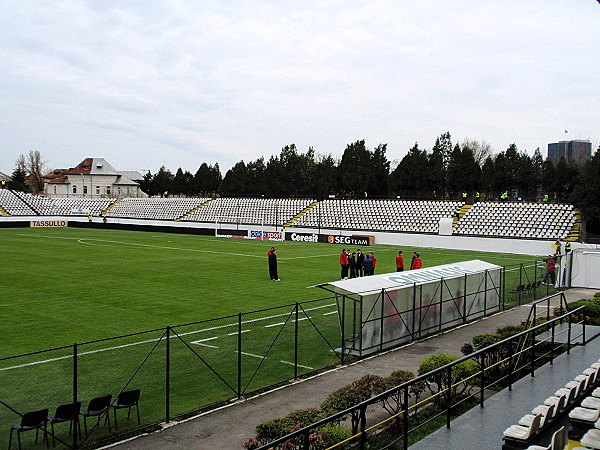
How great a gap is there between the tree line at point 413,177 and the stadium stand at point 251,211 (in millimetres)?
4470

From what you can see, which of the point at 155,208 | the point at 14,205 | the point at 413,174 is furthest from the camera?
the point at 155,208

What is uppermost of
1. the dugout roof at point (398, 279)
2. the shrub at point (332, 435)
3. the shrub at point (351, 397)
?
the dugout roof at point (398, 279)

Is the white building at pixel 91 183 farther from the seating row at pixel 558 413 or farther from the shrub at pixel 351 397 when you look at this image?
the seating row at pixel 558 413

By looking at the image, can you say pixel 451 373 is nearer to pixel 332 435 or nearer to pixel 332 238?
pixel 332 435

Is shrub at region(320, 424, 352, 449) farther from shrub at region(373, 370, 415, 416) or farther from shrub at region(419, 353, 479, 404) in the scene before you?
shrub at region(419, 353, 479, 404)

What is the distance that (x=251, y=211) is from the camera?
81.1 meters

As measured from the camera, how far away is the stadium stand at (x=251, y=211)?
252 ft

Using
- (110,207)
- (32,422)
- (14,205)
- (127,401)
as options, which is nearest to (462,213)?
(127,401)

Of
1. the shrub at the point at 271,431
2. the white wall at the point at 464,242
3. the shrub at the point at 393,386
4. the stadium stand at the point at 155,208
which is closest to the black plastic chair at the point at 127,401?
the shrub at the point at 271,431

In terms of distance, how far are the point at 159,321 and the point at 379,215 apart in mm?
49237

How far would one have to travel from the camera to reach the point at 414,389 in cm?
1149

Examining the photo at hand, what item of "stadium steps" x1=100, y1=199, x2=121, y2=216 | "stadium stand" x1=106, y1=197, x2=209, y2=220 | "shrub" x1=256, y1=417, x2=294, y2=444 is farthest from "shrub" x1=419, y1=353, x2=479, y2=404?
"stadium steps" x1=100, y1=199, x2=121, y2=216

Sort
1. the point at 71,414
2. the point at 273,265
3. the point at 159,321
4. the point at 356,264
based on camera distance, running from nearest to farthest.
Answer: the point at 71,414, the point at 159,321, the point at 273,265, the point at 356,264

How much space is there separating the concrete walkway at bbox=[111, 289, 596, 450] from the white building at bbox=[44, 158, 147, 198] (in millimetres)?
123160
